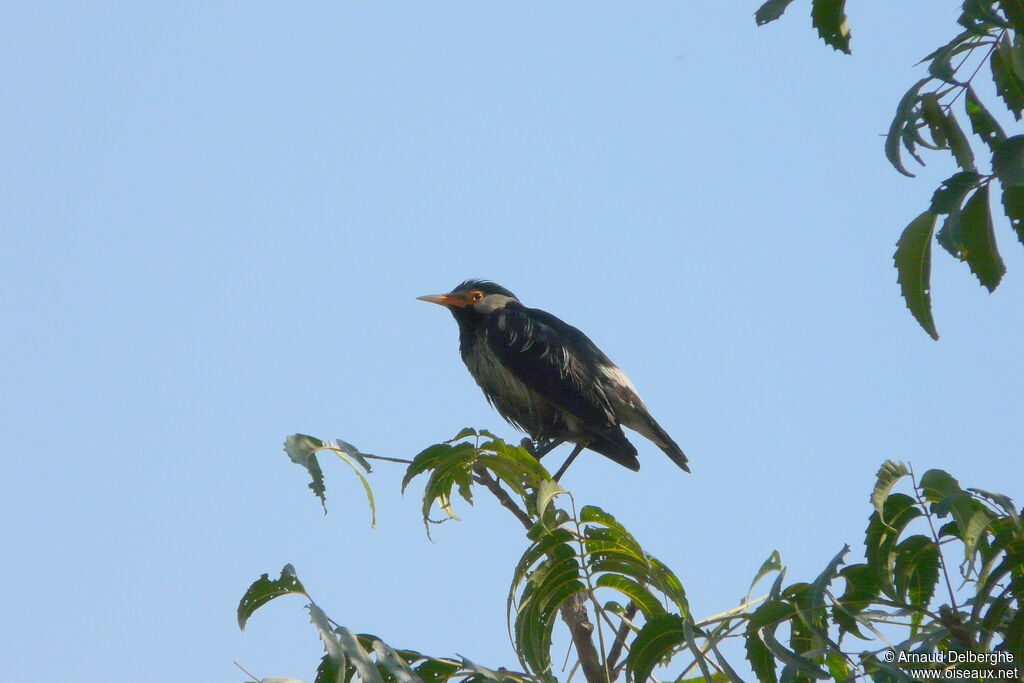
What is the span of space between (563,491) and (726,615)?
559 mm

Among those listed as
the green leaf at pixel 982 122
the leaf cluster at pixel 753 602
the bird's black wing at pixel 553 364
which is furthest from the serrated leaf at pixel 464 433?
the bird's black wing at pixel 553 364

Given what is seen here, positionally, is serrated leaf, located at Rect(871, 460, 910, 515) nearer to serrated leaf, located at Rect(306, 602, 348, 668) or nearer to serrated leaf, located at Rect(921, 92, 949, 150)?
serrated leaf, located at Rect(921, 92, 949, 150)

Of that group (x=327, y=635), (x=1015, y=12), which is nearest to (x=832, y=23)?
(x=1015, y=12)

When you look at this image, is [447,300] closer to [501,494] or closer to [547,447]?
[547,447]

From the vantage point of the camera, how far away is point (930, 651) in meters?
2.33

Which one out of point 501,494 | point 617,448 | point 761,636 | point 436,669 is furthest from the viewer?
point 617,448

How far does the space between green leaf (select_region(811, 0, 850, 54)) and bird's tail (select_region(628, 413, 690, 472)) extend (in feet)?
15.1

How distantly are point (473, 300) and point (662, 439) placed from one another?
164 centimetres

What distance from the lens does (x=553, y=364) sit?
6.86 metres

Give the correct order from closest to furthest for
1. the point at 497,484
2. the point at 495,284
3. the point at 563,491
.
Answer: the point at 563,491 → the point at 497,484 → the point at 495,284

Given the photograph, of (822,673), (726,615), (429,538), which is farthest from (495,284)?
(822,673)

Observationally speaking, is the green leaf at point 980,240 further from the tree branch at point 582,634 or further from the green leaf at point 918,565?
the tree branch at point 582,634

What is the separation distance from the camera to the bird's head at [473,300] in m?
7.48

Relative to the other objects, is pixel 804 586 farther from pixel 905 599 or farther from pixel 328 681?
pixel 328 681
